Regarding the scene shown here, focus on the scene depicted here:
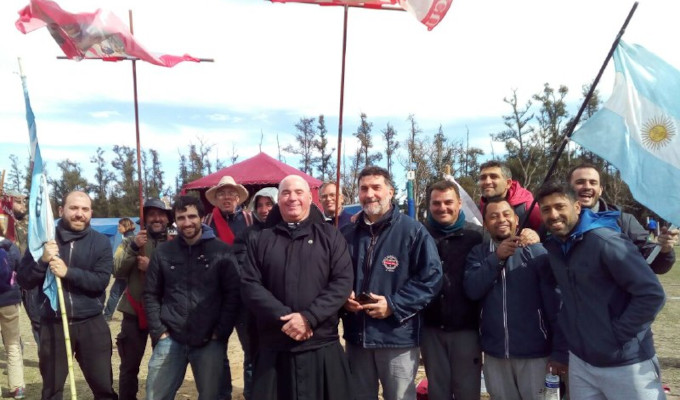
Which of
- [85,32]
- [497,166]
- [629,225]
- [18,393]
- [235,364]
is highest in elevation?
[85,32]

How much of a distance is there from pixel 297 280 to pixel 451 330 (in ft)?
3.93

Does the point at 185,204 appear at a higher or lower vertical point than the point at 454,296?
higher

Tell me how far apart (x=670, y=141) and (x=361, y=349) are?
8.01 feet

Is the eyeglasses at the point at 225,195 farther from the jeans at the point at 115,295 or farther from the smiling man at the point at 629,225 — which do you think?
the smiling man at the point at 629,225

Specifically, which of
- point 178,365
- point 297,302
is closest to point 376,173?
point 297,302

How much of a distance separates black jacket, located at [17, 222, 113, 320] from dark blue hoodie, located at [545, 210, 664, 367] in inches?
138

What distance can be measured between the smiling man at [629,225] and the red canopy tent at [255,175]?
797 cm

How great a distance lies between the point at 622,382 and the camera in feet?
10.3

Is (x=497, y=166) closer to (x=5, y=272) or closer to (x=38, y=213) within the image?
(x=38, y=213)

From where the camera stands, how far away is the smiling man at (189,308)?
4.09 m

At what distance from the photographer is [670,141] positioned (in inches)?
132

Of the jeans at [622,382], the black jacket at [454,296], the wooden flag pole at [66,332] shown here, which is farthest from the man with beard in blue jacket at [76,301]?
the jeans at [622,382]

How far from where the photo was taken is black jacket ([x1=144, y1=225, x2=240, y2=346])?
13.4ft

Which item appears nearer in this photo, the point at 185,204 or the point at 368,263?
the point at 368,263
